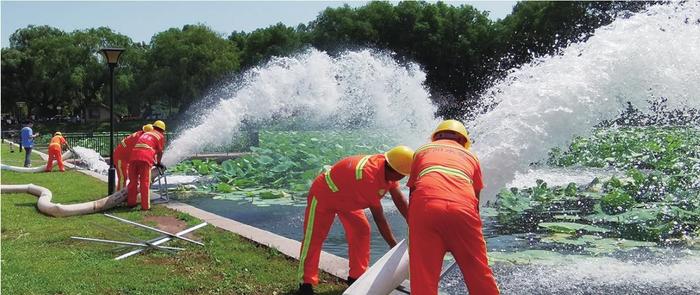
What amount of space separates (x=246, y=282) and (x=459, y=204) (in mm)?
2862

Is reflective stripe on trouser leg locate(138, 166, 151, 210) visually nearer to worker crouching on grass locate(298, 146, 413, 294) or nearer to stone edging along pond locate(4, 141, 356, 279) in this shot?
stone edging along pond locate(4, 141, 356, 279)

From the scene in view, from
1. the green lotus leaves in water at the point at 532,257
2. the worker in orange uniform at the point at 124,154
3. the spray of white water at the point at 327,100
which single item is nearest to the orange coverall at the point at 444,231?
the green lotus leaves in water at the point at 532,257

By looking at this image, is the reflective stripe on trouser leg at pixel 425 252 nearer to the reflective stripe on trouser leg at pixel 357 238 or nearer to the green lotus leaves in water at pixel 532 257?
the reflective stripe on trouser leg at pixel 357 238

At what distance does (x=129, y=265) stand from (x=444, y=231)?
13.2ft

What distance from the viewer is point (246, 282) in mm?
6289

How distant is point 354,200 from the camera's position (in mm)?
5652

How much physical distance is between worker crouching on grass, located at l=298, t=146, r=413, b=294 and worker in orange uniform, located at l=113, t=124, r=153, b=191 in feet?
23.6

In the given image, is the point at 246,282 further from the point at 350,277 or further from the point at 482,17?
the point at 482,17

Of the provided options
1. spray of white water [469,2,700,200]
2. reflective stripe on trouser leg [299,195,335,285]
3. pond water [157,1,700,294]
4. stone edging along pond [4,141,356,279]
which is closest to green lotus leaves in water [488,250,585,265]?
pond water [157,1,700,294]

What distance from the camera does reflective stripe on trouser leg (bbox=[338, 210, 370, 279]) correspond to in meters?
5.94

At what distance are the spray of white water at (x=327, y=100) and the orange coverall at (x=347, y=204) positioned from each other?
466 inches

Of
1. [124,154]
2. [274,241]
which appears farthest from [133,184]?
[274,241]

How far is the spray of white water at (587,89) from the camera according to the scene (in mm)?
7605

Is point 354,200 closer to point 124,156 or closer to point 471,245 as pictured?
point 471,245
